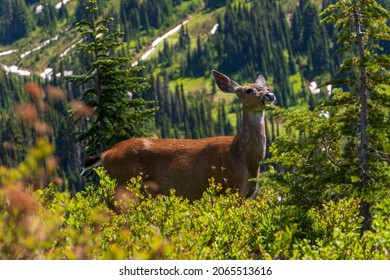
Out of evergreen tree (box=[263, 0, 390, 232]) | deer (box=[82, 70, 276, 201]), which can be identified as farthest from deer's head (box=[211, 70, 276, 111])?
evergreen tree (box=[263, 0, 390, 232])

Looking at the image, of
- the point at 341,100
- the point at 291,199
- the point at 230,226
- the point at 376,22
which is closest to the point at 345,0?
the point at 376,22

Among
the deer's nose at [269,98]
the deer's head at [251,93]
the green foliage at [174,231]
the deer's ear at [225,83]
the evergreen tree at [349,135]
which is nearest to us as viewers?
the green foliage at [174,231]

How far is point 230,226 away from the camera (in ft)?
34.4

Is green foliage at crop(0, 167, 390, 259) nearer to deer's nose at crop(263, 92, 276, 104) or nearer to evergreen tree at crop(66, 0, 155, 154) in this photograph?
deer's nose at crop(263, 92, 276, 104)

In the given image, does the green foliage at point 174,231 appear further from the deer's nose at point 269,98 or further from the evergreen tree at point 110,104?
the evergreen tree at point 110,104

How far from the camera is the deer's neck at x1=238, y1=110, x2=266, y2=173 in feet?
51.3

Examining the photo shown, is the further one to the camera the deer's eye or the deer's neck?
the deer's eye

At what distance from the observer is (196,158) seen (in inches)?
633

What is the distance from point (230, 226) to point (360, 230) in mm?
2908

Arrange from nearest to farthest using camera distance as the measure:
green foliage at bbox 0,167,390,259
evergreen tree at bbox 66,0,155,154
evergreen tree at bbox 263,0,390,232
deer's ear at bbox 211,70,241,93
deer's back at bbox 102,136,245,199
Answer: green foliage at bbox 0,167,390,259 < evergreen tree at bbox 263,0,390,232 < deer's back at bbox 102,136,245,199 < deer's ear at bbox 211,70,241,93 < evergreen tree at bbox 66,0,155,154

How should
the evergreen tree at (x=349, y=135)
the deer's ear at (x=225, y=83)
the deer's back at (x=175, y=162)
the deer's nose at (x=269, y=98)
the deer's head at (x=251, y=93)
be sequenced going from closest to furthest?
the evergreen tree at (x=349, y=135) < the deer's nose at (x=269, y=98) < the deer's back at (x=175, y=162) < the deer's head at (x=251, y=93) < the deer's ear at (x=225, y=83)

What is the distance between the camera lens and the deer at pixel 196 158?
15.6 m

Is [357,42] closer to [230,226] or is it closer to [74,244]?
[230,226]

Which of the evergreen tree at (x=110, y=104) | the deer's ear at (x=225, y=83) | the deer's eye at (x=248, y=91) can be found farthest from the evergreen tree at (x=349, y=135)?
the evergreen tree at (x=110, y=104)
